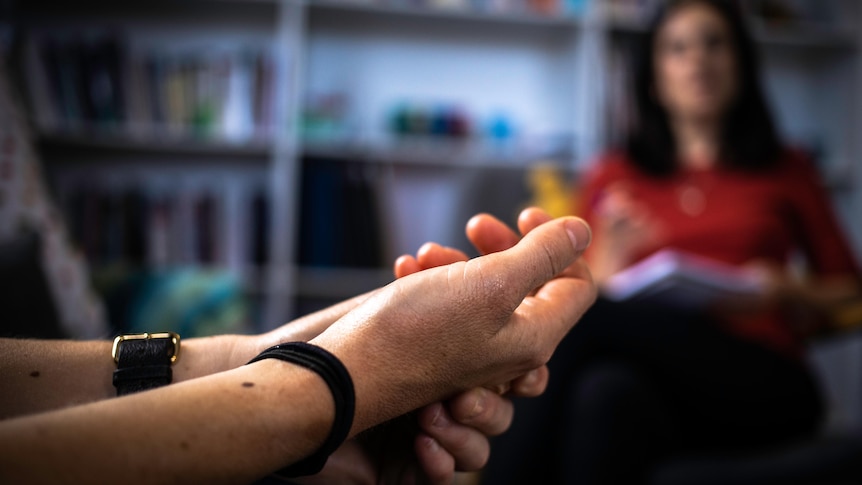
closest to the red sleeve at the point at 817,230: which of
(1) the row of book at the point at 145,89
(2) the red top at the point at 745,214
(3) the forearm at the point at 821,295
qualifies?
(2) the red top at the point at 745,214

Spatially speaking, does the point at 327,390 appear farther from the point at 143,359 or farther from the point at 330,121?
the point at 330,121

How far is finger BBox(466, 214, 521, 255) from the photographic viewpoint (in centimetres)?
63

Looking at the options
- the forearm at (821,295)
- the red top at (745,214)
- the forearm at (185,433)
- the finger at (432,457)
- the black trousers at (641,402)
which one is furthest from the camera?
the red top at (745,214)

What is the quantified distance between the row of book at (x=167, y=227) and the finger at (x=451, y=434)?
5.87ft

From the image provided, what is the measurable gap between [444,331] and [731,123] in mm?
1626

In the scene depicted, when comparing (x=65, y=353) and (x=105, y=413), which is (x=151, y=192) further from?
(x=105, y=413)

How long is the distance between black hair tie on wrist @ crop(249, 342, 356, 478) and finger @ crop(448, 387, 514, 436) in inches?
5.1

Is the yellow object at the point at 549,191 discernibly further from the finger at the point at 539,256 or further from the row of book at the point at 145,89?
the finger at the point at 539,256

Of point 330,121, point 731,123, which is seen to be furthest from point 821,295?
point 330,121

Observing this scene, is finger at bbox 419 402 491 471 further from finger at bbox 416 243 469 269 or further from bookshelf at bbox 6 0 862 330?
bookshelf at bbox 6 0 862 330

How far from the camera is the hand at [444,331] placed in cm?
47

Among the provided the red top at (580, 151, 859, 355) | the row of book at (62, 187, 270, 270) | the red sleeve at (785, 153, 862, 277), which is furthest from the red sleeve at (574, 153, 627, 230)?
the row of book at (62, 187, 270, 270)

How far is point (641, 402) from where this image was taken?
1160 mm

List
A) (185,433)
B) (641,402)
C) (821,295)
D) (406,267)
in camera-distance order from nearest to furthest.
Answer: (185,433), (406,267), (641,402), (821,295)
